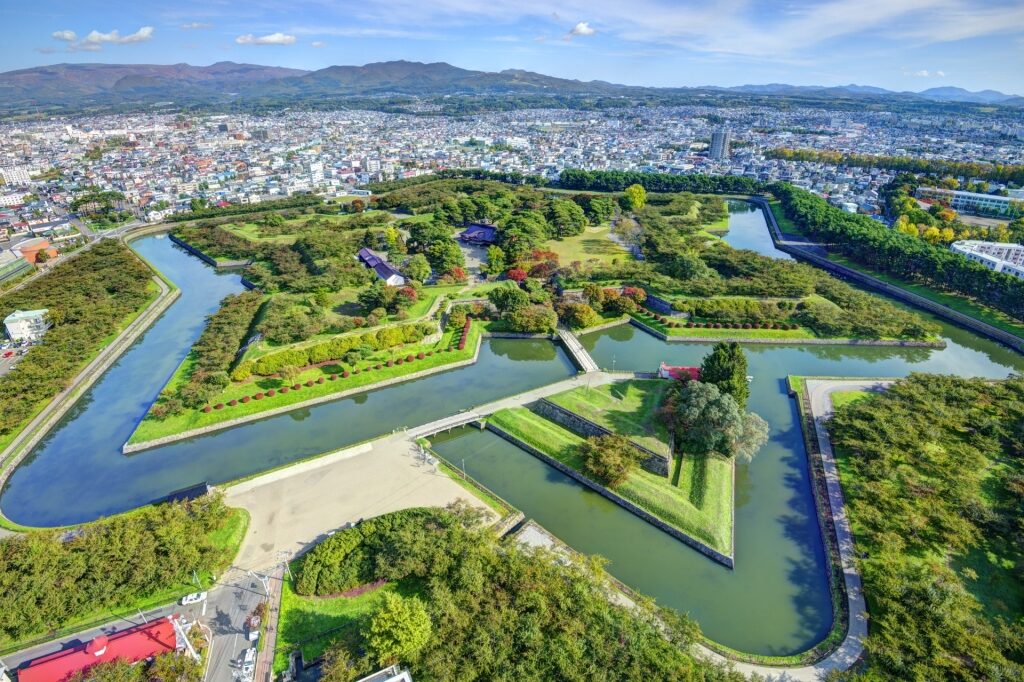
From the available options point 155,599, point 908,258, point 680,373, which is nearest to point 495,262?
point 680,373

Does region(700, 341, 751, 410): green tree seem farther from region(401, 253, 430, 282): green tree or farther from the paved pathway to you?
region(401, 253, 430, 282): green tree

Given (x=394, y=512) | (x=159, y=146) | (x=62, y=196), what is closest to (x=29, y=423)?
(x=394, y=512)

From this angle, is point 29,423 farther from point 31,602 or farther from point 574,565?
point 574,565

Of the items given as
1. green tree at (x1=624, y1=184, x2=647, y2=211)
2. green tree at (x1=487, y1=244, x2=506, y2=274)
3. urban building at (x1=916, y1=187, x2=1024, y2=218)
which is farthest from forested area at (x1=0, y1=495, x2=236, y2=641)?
urban building at (x1=916, y1=187, x2=1024, y2=218)

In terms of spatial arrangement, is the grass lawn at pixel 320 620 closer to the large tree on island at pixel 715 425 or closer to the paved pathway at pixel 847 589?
the paved pathway at pixel 847 589

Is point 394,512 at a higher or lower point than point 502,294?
lower

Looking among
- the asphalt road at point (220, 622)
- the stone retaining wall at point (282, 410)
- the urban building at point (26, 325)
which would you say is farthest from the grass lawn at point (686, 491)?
the urban building at point (26, 325)

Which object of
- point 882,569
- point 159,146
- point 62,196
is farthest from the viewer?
point 159,146
